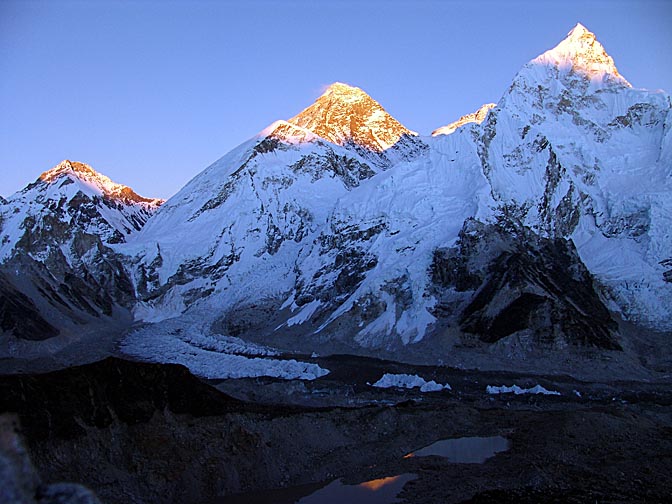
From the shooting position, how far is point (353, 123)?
184 metres

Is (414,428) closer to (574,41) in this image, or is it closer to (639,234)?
(639,234)

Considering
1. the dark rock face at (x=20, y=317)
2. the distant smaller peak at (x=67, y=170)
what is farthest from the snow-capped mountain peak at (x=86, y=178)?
the dark rock face at (x=20, y=317)

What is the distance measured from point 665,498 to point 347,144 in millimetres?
153376

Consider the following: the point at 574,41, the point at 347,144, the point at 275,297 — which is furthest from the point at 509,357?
the point at 347,144

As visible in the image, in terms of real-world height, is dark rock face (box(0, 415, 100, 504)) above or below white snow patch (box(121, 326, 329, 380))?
above

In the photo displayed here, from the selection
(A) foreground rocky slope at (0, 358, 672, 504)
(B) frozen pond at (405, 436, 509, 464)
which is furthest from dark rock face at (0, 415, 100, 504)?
(B) frozen pond at (405, 436, 509, 464)

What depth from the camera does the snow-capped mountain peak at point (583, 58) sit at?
112m

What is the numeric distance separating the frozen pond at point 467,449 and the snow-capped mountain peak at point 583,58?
101 meters

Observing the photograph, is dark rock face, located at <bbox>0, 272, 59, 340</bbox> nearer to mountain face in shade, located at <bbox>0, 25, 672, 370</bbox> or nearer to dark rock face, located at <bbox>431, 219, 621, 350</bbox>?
mountain face in shade, located at <bbox>0, 25, 672, 370</bbox>

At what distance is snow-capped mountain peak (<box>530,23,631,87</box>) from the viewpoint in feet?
368

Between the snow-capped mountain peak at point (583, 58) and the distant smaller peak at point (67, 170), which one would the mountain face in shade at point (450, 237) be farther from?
the distant smaller peak at point (67, 170)

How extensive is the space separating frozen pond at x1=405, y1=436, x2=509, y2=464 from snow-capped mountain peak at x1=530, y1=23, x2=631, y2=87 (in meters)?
101

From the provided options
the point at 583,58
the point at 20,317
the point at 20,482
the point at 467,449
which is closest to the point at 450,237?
the point at 467,449

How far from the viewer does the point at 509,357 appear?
55.7m
